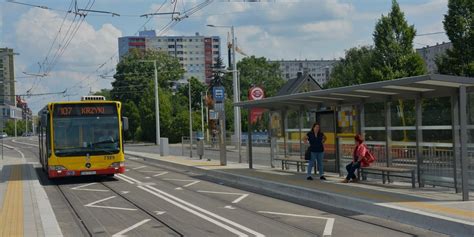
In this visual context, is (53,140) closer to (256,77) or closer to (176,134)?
(176,134)

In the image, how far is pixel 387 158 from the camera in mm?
15234

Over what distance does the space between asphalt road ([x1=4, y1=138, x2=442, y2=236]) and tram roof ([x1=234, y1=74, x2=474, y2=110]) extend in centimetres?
281

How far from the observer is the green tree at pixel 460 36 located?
34.1 m

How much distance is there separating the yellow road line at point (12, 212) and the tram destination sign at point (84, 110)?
9.14 feet

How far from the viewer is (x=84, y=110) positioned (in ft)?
63.7

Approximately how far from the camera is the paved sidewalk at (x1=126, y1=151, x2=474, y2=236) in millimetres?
9430

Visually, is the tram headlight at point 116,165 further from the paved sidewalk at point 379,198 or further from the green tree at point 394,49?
the green tree at point 394,49

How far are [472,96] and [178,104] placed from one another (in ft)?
227

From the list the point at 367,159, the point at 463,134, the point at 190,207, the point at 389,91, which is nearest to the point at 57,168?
the point at 190,207

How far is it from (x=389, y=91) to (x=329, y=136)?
4482 millimetres

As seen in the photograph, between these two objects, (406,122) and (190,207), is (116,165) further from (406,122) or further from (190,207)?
(406,122)

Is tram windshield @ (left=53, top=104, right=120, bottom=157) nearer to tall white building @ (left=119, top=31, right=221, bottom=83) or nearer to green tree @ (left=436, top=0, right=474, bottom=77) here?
green tree @ (left=436, top=0, right=474, bottom=77)

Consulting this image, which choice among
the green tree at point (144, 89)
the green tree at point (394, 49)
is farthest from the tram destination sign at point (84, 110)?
the green tree at point (144, 89)

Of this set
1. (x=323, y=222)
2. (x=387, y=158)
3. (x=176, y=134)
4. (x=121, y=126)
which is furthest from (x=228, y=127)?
(x=323, y=222)
